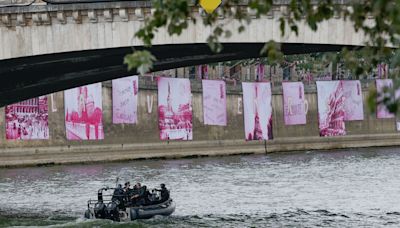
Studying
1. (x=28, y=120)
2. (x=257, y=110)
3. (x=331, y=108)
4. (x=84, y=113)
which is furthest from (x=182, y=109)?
(x=331, y=108)

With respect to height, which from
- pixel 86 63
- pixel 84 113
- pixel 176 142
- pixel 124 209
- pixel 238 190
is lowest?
pixel 124 209

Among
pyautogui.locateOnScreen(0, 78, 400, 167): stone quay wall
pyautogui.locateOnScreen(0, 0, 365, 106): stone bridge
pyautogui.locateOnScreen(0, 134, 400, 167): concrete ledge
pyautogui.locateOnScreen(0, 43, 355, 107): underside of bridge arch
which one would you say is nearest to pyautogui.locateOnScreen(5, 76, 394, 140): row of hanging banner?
pyautogui.locateOnScreen(0, 78, 400, 167): stone quay wall

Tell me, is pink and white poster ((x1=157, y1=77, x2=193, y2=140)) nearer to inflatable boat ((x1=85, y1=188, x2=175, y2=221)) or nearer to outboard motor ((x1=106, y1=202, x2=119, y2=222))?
inflatable boat ((x1=85, y1=188, x2=175, y2=221))

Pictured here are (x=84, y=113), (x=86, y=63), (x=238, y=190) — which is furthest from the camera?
(x=84, y=113)

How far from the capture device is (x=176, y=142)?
77500 millimetres

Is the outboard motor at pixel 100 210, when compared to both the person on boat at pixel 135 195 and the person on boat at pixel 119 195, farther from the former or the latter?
the person on boat at pixel 135 195

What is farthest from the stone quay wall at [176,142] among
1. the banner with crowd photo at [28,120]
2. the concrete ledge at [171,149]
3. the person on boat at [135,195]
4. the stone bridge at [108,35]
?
the stone bridge at [108,35]

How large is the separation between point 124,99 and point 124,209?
109ft

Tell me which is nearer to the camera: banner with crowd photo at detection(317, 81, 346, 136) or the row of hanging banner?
the row of hanging banner

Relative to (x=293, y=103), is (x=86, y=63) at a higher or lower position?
higher

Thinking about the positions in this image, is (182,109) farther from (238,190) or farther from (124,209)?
(124,209)

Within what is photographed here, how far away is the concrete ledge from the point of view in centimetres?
7025

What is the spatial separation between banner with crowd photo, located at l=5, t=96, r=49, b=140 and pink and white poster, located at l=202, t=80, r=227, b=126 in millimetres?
12640

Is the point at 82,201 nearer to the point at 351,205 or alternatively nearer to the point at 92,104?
the point at 351,205
